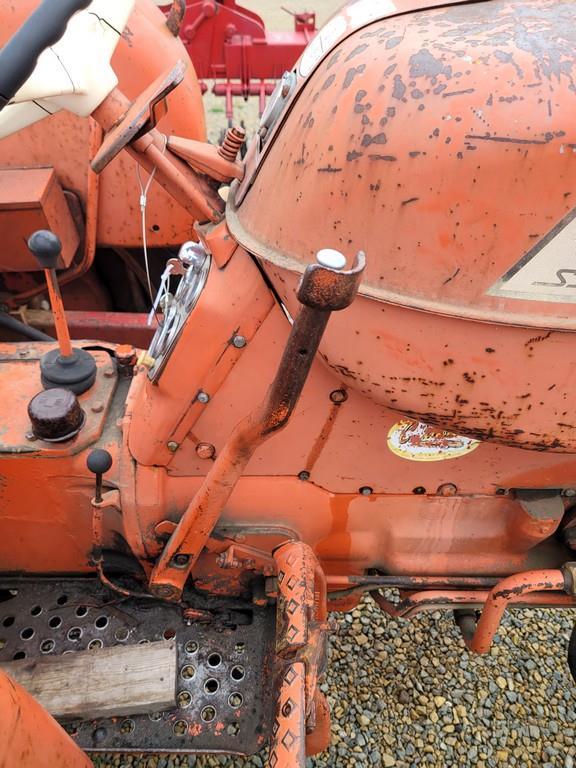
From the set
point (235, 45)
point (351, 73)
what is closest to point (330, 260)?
point (351, 73)

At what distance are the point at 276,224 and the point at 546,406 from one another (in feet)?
2.25

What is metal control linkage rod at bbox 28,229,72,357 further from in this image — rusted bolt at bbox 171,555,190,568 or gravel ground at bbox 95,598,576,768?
gravel ground at bbox 95,598,576,768

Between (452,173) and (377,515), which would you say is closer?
(452,173)

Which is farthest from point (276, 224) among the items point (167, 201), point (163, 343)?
point (167, 201)

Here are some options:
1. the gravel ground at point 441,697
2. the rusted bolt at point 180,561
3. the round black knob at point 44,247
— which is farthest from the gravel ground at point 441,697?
the round black knob at point 44,247

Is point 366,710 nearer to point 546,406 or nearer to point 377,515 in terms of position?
point 377,515

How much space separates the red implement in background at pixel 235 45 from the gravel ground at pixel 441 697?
337cm

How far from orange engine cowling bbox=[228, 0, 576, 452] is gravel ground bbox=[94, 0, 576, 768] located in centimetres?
141

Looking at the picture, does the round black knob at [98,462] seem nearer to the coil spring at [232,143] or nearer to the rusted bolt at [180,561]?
the rusted bolt at [180,561]

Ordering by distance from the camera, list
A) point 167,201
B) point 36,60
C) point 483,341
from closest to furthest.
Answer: point 36,60 < point 483,341 < point 167,201

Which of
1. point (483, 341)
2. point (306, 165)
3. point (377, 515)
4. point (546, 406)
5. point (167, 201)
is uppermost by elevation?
point (306, 165)

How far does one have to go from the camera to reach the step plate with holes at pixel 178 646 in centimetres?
166

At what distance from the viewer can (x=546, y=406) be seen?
4.09ft

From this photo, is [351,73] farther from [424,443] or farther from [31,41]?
[424,443]
